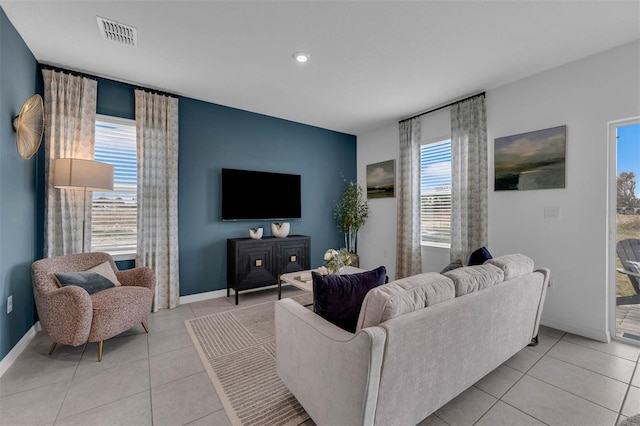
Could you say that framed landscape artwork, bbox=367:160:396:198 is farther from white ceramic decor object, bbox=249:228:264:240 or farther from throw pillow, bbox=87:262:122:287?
throw pillow, bbox=87:262:122:287

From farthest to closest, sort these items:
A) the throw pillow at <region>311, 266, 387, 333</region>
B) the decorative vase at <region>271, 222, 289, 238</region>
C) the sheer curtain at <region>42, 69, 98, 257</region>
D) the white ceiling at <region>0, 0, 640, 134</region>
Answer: the decorative vase at <region>271, 222, 289, 238</region>
the sheer curtain at <region>42, 69, 98, 257</region>
the white ceiling at <region>0, 0, 640, 134</region>
the throw pillow at <region>311, 266, 387, 333</region>

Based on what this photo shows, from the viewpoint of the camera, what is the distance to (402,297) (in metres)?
1.38

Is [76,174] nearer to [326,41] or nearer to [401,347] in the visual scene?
[326,41]

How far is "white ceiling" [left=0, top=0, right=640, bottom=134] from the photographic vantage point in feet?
6.76

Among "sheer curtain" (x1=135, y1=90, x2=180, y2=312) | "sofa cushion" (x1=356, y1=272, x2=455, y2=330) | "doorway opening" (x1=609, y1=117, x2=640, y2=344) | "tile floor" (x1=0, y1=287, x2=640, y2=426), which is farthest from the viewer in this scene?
"sheer curtain" (x1=135, y1=90, x2=180, y2=312)

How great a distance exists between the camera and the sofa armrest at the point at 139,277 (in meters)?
2.73

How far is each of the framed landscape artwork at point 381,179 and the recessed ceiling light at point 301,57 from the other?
261cm

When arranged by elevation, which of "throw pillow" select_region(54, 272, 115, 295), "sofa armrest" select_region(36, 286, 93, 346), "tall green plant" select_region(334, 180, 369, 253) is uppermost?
"tall green plant" select_region(334, 180, 369, 253)

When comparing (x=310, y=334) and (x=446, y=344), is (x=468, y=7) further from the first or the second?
(x=310, y=334)

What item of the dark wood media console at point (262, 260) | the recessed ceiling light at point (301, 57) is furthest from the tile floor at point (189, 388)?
the recessed ceiling light at point (301, 57)

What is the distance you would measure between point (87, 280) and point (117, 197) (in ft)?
4.08

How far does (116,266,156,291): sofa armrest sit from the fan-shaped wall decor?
137 centimetres

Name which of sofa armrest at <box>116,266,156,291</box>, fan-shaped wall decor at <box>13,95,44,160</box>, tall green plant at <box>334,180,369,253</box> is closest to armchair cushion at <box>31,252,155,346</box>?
sofa armrest at <box>116,266,156,291</box>

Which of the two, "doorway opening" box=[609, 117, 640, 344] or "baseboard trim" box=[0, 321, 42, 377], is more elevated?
"doorway opening" box=[609, 117, 640, 344]
